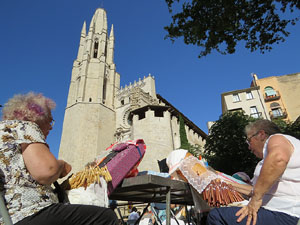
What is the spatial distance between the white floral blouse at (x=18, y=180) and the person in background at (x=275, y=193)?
137 centimetres

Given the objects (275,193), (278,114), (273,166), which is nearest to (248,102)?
(278,114)

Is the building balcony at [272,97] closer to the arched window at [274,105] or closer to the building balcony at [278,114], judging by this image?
the arched window at [274,105]

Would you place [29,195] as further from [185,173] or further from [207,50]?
[207,50]

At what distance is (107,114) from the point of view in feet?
108

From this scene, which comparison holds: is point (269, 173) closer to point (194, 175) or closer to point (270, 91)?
point (194, 175)

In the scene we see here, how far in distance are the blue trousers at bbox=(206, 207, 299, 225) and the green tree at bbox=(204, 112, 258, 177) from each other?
483 inches

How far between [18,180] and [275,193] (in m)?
1.96

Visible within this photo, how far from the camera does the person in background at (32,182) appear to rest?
1424 millimetres

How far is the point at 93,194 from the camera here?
1.73 meters

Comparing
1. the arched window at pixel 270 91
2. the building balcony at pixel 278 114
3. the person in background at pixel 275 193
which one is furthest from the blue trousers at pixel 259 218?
the arched window at pixel 270 91

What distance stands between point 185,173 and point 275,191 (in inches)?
37.6

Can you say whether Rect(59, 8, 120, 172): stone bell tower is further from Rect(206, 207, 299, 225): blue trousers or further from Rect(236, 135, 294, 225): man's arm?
Rect(236, 135, 294, 225): man's arm

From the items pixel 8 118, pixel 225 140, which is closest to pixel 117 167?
pixel 8 118

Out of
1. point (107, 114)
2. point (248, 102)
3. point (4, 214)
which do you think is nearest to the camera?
point (4, 214)
